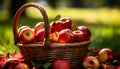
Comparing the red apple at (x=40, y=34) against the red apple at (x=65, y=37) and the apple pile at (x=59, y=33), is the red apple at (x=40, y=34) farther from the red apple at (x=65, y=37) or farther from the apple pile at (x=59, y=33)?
the red apple at (x=65, y=37)

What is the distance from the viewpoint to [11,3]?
608 inches

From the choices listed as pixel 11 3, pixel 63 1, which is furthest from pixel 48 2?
pixel 11 3

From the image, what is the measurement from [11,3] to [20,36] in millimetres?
11652

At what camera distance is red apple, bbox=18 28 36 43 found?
384cm

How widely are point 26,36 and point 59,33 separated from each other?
27 centimetres

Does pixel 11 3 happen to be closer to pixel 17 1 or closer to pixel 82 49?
pixel 17 1

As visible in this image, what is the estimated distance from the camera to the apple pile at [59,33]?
3.80 meters

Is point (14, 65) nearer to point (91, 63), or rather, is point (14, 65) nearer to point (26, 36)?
Result: point (26, 36)

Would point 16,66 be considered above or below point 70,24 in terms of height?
below

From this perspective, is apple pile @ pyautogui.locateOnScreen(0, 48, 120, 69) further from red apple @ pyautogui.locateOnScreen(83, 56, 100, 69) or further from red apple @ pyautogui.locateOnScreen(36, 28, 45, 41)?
red apple @ pyautogui.locateOnScreen(36, 28, 45, 41)

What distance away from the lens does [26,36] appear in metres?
3.85

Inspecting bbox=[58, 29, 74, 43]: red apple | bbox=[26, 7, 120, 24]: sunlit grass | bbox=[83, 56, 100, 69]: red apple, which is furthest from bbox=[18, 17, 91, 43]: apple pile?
bbox=[26, 7, 120, 24]: sunlit grass

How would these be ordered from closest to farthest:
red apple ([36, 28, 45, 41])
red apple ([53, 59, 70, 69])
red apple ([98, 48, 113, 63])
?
1. red apple ([53, 59, 70, 69])
2. red apple ([36, 28, 45, 41])
3. red apple ([98, 48, 113, 63])

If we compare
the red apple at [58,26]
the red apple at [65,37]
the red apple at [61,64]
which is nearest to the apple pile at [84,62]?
the red apple at [61,64]
